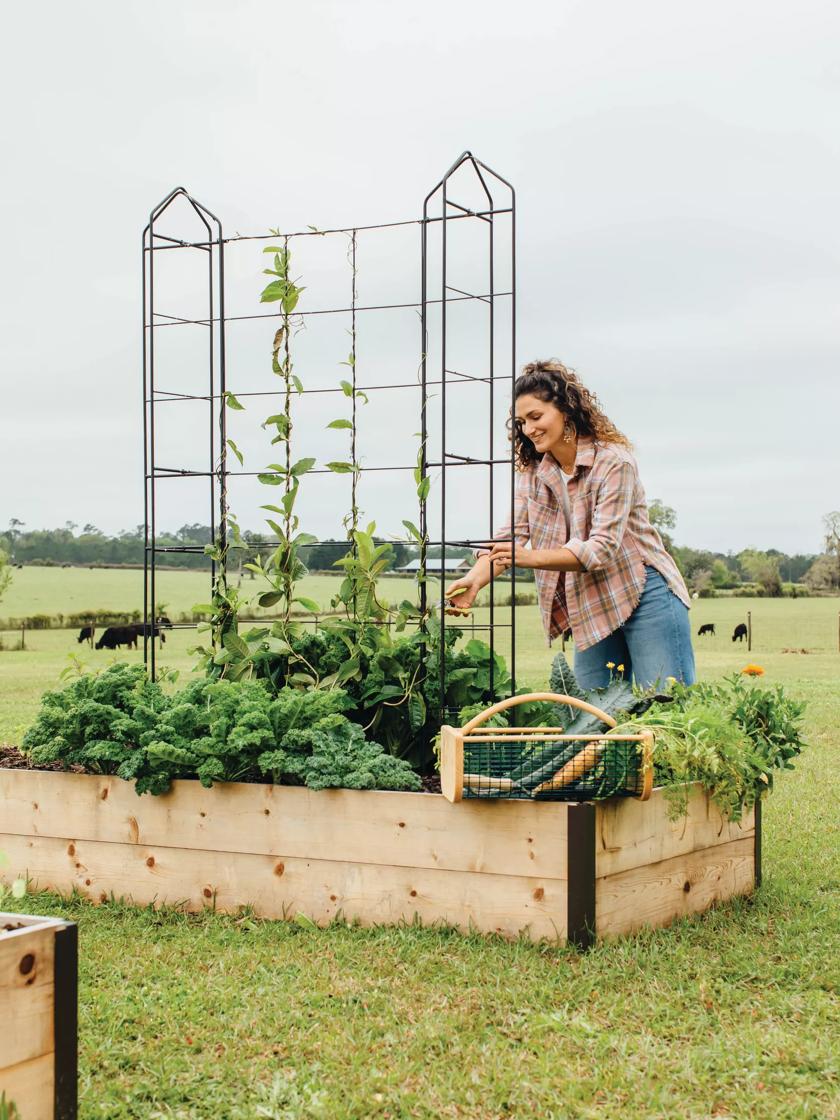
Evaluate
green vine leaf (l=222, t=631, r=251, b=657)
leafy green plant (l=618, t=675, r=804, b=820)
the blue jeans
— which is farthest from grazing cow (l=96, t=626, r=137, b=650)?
leafy green plant (l=618, t=675, r=804, b=820)

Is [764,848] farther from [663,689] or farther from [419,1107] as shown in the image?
[419,1107]

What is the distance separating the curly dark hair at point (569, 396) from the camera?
407cm

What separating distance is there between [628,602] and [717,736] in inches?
26.5

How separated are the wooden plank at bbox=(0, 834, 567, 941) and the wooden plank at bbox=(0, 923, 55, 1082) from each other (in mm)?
1425

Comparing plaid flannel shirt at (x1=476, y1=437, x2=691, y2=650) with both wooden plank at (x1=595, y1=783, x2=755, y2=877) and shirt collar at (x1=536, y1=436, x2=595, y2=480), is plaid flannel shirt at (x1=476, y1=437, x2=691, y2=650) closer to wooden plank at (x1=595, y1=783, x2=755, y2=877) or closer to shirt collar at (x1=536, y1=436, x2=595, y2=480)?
shirt collar at (x1=536, y1=436, x2=595, y2=480)

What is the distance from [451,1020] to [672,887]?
3.30 feet

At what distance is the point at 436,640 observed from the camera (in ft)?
13.1

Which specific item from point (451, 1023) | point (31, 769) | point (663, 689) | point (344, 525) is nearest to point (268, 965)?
point (451, 1023)

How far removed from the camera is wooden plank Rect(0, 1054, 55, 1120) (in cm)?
195

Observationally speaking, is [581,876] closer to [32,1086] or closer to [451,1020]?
[451,1020]

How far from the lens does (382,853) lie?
131 inches

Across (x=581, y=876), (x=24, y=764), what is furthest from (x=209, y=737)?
(x=581, y=876)

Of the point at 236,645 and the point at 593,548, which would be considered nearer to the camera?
the point at 593,548

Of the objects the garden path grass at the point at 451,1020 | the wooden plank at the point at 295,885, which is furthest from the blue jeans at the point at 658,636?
the wooden plank at the point at 295,885
